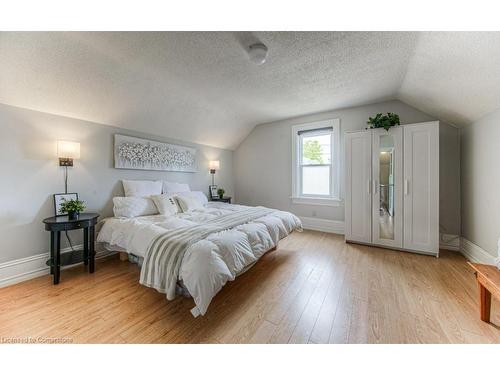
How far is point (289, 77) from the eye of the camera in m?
2.55

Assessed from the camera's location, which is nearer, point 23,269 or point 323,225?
point 23,269

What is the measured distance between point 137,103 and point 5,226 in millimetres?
2073

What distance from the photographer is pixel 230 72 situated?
240 centimetres

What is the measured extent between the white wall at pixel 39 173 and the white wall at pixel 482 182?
5026 mm

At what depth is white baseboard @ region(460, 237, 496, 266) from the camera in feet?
7.64

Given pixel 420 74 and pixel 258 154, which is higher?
pixel 420 74

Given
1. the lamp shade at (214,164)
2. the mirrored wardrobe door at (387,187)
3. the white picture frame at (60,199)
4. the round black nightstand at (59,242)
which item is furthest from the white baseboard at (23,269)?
the mirrored wardrobe door at (387,187)

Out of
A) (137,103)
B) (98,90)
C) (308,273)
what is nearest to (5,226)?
(98,90)

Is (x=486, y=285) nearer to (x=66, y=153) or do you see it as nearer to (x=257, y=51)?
(x=257, y=51)

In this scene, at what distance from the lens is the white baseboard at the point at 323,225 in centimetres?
390

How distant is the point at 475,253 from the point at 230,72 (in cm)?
406

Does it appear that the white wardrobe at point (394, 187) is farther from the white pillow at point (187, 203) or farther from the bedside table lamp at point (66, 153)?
the bedside table lamp at point (66, 153)

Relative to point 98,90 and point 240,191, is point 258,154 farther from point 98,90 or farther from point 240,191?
point 98,90

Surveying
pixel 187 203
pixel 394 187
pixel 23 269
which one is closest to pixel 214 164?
pixel 187 203
